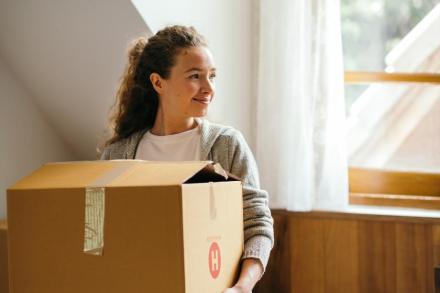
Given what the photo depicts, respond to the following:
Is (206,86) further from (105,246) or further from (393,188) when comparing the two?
(393,188)

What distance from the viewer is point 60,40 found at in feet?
7.34

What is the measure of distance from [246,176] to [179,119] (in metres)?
0.26

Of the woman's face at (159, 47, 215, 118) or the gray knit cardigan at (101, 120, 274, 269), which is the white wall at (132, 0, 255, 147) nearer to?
the woman's face at (159, 47, 215, 118)

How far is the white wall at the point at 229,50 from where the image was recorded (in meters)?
2.25

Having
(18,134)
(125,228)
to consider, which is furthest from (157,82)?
(18,134)

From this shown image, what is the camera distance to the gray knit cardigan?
4.93ft

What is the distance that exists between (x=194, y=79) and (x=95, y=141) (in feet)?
3.67

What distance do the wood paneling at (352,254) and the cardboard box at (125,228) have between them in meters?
1.02

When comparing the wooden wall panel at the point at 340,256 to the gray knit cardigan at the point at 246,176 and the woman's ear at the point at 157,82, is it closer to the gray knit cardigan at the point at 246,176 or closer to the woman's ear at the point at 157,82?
the gray knit cardigan at the point at 246,176

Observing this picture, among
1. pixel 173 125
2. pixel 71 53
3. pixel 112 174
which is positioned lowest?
pixel 112 174

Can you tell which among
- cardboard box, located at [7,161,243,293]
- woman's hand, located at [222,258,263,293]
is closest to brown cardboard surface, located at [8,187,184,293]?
cardboard box, located at [7,161,243,293]

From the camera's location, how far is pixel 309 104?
2299mm

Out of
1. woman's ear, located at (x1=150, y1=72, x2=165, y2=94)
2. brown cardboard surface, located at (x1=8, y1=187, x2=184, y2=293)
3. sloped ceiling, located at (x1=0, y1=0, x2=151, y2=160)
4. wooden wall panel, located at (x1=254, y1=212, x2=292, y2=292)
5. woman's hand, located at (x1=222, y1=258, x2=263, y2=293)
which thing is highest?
sloped ceiling, located at (x1=0, y1=0, x2=151, y2=160)

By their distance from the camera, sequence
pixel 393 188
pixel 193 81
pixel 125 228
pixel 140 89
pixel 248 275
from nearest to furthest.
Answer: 1. pixel 125 228
2. pixel 248 275
3. pixel 193 81
4. pixel 140 89
5. pixel 393 188
